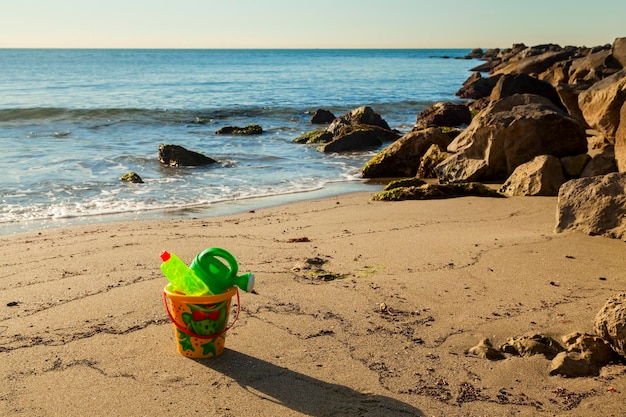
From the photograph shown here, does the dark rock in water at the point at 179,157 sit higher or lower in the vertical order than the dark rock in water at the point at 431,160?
lower

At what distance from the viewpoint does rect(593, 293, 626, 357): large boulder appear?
3744 mm

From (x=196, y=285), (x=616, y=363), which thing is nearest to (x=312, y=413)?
(x=196, y=285)

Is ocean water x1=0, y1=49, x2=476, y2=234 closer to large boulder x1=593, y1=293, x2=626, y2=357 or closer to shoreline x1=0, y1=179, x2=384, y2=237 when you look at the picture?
shoreline x1=0, y1=179, x2=384, y2=237

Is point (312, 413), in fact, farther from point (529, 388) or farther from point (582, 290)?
point (582, 290)

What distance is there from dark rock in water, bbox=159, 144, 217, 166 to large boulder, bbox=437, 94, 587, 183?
5.63 m

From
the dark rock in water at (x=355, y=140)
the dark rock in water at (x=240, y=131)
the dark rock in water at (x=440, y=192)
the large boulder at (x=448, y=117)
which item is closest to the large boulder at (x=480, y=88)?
the large boulder at (x=448, y=117)

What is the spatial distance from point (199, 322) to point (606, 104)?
7327 mm

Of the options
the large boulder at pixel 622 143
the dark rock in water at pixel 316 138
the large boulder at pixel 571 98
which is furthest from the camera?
the dark rock in water at pixel 316 138

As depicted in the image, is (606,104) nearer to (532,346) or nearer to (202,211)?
(202,211)

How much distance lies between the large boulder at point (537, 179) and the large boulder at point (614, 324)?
4.80m

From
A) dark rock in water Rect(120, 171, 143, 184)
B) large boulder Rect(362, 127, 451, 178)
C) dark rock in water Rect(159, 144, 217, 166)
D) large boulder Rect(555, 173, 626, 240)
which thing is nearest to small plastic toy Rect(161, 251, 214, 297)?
large boulder Rect(555, 173, 626, 240)

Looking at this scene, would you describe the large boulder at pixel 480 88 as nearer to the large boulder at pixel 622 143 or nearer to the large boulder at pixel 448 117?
the large boulder at pixel 448 117

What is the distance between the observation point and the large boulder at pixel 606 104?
A: 8.79 m

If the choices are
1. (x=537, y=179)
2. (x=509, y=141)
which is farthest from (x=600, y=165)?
(x=509, y=141)
